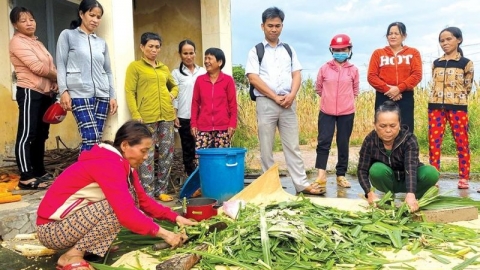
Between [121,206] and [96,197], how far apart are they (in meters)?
0.24

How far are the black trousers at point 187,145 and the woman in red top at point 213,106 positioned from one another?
1.84ft

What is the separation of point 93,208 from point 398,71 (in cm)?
375

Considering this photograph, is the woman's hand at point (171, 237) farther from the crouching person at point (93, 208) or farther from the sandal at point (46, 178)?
the sandal at point (46, 178)

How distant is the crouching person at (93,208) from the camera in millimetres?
2588

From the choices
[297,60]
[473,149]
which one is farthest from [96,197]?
[473,149]

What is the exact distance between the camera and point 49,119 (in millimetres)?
4023

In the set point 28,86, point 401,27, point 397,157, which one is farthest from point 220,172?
point 401,27

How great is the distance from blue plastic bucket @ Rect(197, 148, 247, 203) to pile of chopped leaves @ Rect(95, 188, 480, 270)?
0.88 m

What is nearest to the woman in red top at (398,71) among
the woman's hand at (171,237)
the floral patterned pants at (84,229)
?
the woman's hand at (171,237)

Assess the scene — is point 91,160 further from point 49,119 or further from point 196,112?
point 196,112

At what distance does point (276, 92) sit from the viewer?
184 inches

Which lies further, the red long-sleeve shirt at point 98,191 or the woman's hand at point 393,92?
the woman's hand at point 393,92

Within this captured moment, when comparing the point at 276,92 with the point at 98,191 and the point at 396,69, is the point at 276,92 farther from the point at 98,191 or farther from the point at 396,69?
the point at 98,191

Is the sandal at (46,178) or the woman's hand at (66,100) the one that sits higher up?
the woman's hand at (66,100)
